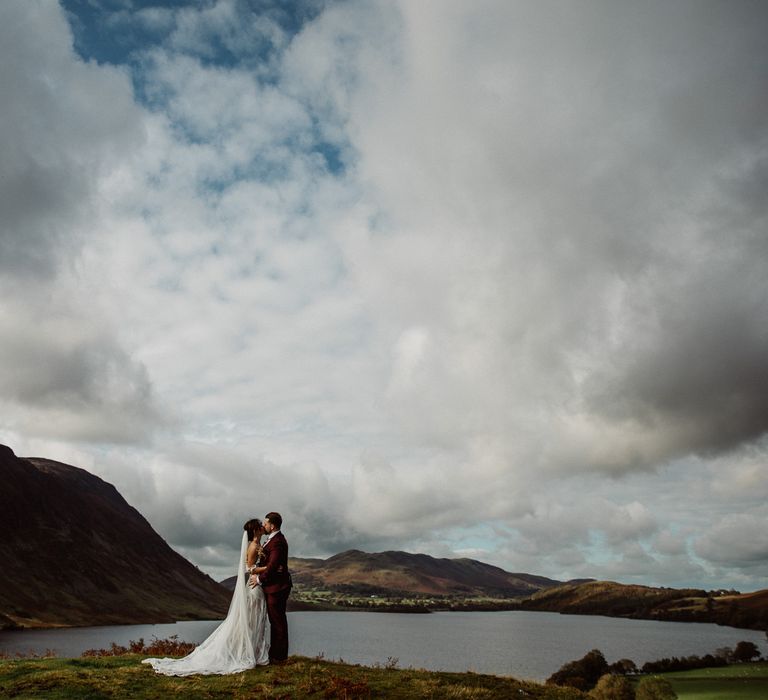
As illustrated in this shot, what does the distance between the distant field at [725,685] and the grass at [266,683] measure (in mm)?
41360

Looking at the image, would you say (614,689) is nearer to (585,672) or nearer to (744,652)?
(585,672)

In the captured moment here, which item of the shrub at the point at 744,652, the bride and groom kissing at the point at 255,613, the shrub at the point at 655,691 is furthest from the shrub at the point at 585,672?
the bride and groom kissing at the point at 255,613

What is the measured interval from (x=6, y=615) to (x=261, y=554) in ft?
651

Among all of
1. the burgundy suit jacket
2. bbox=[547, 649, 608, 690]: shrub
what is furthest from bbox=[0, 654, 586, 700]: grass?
bbox=[547, 649, 608, 690]: shrub

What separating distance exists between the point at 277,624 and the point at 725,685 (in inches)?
2293

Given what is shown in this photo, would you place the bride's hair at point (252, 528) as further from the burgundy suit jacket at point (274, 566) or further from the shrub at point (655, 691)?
the shrub at point (655, 691)

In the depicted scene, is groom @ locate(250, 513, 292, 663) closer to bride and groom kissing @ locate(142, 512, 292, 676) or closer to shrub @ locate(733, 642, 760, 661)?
bride and groom kissing @ locate(142, 512, 292, 676)

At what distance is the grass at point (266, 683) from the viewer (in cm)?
1587

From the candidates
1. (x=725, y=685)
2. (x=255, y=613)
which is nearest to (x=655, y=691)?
(x=725, y=685)

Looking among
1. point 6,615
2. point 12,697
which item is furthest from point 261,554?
point 6,615

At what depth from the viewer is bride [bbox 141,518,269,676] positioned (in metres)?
19.0

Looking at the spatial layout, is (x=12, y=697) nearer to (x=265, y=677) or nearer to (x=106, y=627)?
(x=265, y=677)

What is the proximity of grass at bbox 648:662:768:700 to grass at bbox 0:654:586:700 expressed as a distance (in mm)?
41391

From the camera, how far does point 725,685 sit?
189 feet
